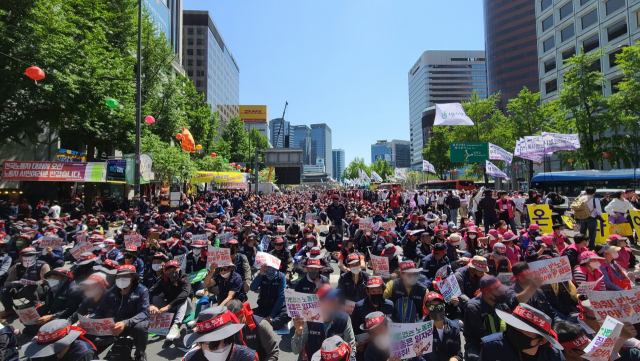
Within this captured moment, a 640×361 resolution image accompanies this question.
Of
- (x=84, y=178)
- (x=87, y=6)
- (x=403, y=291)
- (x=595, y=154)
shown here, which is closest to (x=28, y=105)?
(x=84, y=178)

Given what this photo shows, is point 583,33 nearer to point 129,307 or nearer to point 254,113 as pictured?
point 129,307

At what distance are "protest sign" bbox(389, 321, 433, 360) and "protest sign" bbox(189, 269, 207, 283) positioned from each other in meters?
5.12

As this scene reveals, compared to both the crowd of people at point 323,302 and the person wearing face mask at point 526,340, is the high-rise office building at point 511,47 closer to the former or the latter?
the crowd of people at point 323,302

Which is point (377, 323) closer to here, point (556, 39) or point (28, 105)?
point (28, 105)

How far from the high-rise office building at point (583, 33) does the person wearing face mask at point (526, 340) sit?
39.6 metres

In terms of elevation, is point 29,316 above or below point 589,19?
below

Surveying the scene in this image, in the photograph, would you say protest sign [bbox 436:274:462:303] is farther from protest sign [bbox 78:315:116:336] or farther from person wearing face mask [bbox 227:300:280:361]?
protest sign [bbox 78:315:116:336]

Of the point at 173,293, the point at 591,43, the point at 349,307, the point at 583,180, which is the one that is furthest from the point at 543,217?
the point at 591,43

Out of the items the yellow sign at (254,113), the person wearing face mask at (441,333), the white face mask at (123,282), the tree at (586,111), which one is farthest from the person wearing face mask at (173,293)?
the yellow sign at (254,113)

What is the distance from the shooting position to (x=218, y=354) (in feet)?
10.5

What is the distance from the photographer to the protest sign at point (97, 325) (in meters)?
4.37

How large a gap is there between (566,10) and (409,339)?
55.4 m

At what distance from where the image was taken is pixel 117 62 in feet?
78.5

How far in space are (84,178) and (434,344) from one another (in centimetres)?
2130
